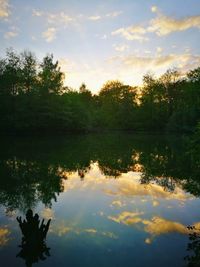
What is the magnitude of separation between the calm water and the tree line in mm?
20334

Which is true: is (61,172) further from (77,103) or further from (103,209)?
(77,103)

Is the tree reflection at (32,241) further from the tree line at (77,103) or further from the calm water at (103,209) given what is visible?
the tree line at (77,103)

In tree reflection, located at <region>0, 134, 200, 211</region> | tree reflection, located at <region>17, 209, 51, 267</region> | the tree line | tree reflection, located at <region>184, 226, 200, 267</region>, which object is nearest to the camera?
tree reflection, located at <region>184, 226, 200, 267</region>

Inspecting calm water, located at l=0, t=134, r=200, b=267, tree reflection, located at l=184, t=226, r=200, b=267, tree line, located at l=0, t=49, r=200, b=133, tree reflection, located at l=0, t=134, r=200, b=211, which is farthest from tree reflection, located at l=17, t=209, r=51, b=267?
tree line, located at l=0, t=49, r=200, b=133

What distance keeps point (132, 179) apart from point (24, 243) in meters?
11.2

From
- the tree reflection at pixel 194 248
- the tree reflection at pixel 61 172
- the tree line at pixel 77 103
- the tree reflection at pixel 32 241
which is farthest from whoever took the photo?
the tree line at pixel 77 103

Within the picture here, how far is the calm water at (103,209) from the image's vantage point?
7.55 meters

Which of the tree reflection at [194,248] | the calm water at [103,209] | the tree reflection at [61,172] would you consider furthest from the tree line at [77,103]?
the tree reflection at [194,248]

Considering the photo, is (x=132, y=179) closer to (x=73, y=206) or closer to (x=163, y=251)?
(x=73, y=206)

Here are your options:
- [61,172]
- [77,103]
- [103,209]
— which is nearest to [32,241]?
[103,209]

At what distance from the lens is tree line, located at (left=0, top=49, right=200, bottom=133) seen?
5697 centimetres

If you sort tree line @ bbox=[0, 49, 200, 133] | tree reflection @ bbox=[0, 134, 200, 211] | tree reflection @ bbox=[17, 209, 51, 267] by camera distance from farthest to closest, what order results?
tree line @ bbox=[0, 49, 200, 133] < tree reflection @ bbox=[0, 134, 200, 211] < tree reflection @ bbox=[17, 209, 51, 267]

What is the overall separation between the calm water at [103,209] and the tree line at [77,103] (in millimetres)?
20334

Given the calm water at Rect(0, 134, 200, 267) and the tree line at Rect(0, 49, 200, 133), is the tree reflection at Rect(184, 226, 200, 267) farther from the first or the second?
the tree line at Rect(0, 49, 200, 133)
